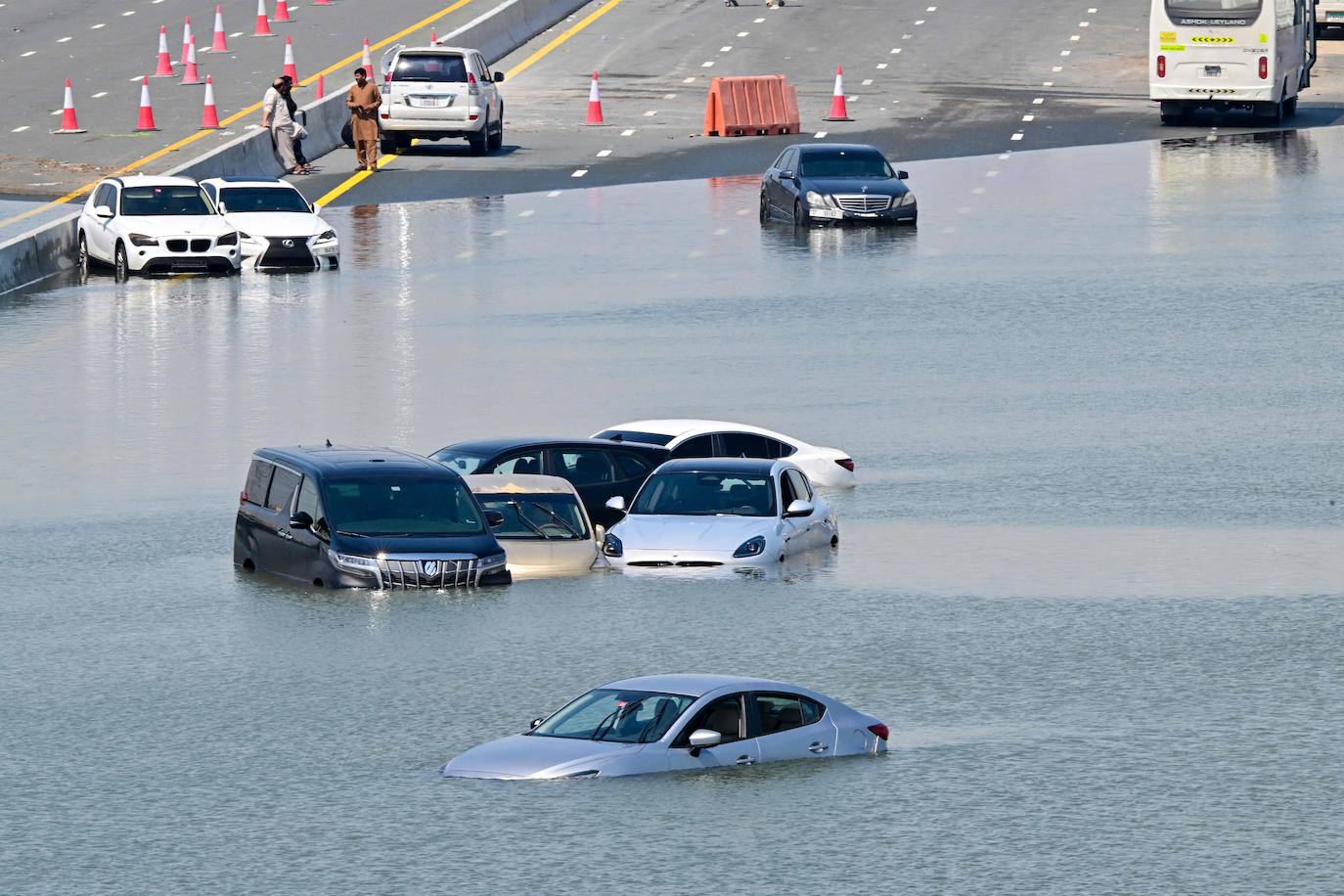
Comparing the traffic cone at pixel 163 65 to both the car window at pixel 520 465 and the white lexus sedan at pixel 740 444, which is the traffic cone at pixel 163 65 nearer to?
the white lexus sedan at pixel 740 444

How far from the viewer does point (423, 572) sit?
78.6 ft

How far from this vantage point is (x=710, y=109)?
5591 centimetres

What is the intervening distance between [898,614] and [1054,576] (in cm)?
207

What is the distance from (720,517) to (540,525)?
1761 mm

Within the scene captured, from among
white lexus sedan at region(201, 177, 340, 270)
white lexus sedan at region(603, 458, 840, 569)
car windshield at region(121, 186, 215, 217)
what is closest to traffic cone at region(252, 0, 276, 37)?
white lexus sedan at region(201, 177, 340, 270)

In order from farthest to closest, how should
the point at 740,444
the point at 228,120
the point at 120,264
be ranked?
the point at 228,120, the point at 120,264, the point at 740,444

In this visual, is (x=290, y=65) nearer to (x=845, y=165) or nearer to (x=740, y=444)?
(x=845, y=165)

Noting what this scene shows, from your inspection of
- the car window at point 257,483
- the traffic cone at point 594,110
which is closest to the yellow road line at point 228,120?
the traffic cone at point 594,110

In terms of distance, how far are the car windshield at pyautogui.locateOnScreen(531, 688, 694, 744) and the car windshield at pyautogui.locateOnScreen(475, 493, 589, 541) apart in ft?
24.6

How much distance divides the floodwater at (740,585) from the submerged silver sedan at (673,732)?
0.22 metres

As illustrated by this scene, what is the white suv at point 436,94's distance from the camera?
169 feet

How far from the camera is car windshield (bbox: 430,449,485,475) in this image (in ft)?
86.6

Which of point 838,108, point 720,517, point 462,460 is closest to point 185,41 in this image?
point 838,108

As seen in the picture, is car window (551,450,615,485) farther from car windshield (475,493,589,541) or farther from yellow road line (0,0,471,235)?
yellow road line (0,0,471,235)
